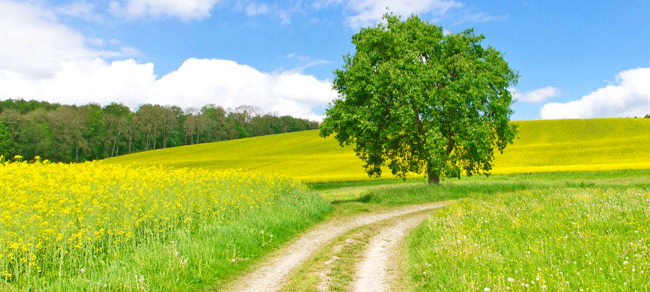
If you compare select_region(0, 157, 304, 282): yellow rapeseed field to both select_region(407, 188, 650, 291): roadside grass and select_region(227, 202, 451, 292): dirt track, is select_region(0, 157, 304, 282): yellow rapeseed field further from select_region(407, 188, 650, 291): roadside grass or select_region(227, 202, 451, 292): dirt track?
select_region(407, 188, 650, 291): roadside grass

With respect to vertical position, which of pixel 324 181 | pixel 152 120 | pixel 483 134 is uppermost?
pixel 152 120

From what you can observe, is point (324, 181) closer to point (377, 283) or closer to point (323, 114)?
point (323, 114)

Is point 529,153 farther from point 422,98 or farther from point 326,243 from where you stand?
point 326,243

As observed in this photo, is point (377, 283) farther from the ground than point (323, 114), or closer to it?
closer to it

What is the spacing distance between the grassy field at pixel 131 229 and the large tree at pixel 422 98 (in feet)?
26.8

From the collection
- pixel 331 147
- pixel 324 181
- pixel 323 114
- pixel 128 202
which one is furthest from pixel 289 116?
pixel 128 202

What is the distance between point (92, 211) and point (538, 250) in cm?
1026

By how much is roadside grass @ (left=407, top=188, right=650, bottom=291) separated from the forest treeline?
78928 mm

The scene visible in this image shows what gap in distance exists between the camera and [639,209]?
10062 mm

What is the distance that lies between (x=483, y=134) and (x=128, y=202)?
1785 centimetres

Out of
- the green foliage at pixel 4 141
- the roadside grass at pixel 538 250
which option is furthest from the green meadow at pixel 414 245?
the green foliage at pixel 4 141

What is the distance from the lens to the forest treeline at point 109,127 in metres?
73.3

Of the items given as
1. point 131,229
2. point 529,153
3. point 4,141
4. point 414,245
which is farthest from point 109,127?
point 414,245

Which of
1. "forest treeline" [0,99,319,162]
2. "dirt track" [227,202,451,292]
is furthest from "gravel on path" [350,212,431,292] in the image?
"forest treeline" [0,99,319,162]
